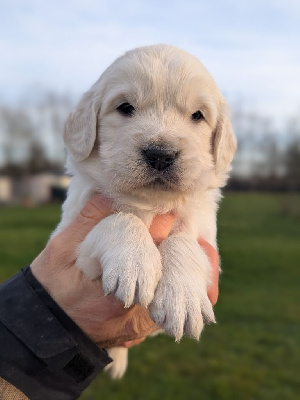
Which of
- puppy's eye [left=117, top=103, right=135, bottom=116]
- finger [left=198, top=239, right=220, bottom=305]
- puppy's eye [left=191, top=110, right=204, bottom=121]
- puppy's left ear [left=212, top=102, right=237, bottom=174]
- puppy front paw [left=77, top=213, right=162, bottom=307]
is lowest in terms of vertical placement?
finger [left=198, top=239, right=220, bottom=305]

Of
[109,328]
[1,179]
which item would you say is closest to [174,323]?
[109,328]

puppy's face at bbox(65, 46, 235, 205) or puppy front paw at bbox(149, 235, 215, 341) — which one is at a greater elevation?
puppy's face at bbox(65, 46, 235, 205)

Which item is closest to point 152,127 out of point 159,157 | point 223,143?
point 159,157

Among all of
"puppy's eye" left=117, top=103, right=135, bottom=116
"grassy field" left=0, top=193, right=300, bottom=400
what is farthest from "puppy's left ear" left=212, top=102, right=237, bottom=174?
"grassy field" left=0, top=193, right=300, bottom=400

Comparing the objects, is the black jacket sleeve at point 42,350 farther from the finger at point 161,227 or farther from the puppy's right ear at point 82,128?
the puppy's right ear at point 82,128

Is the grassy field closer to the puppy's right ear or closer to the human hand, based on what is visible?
the puppy's right ear

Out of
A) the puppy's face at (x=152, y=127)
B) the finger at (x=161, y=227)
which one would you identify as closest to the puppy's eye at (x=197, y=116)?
the puppy's face at (x=152, y=127)

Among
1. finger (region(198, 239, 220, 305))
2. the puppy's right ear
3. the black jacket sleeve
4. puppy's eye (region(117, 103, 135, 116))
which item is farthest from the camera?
the puppy's right ear
